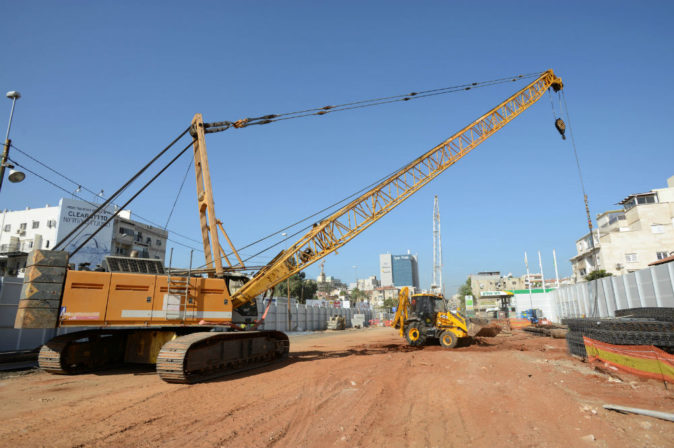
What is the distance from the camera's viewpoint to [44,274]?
9734 millimetres

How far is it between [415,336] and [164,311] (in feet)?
39.3

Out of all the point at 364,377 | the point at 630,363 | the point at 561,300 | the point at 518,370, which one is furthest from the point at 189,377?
the point at 561,300

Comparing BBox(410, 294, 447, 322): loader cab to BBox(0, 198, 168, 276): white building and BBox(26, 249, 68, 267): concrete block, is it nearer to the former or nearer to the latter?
BBox(26, 249, 68, 267): concrete block

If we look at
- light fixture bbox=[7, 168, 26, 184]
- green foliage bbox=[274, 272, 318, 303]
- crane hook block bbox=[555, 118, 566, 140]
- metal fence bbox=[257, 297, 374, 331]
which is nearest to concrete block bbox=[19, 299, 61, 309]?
light fixture bbox=[7, 168, 26, 184]

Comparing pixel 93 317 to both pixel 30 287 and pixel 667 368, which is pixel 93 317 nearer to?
pixel 30 287

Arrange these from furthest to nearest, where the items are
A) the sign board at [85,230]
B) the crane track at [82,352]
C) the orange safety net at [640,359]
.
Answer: the sign board at [85,230]
the crane track at [82,352]
the orange safety net at [640,359]

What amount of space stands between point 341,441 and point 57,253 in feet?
30.4

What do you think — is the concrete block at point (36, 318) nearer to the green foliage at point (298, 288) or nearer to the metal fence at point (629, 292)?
the metal fence at point (629, 292)

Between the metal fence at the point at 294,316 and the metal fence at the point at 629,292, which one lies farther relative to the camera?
the metal fence at the point at 294,316

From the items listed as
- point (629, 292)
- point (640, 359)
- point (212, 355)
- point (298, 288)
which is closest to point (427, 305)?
point (640, 359)

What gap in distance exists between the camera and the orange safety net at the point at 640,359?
26.3 ft

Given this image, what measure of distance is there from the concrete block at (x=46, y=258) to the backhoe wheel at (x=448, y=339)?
15.1 meters

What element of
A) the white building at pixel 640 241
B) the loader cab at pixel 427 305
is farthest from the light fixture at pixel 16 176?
the white building at pixel 640 241

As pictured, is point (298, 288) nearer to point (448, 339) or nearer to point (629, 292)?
point (448, 339)
